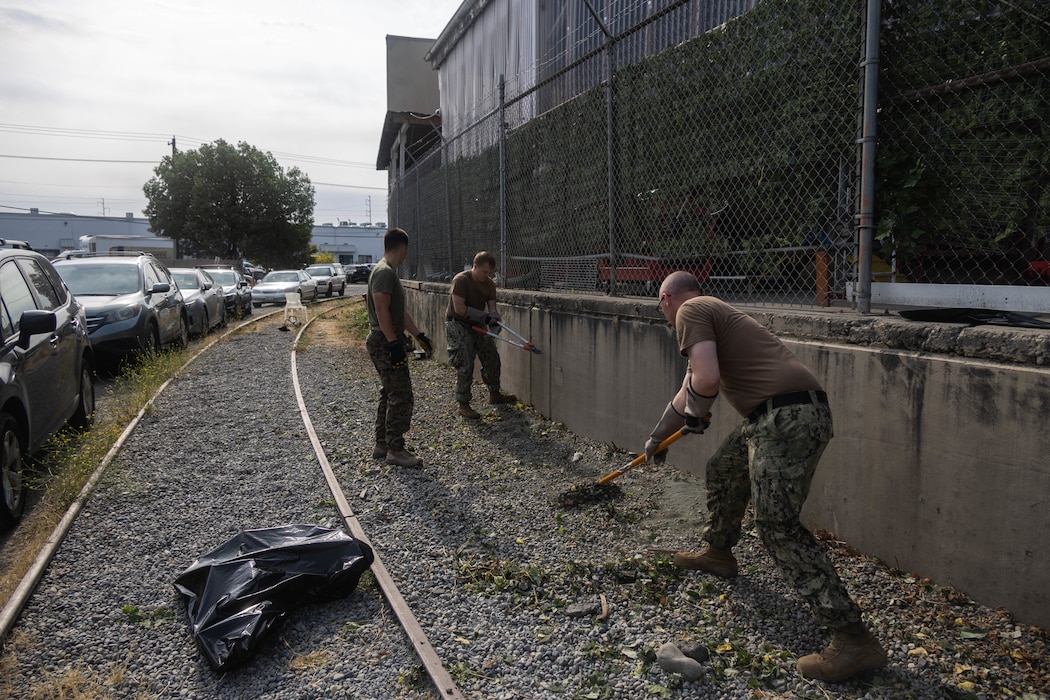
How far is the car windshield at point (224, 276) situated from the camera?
826 inches

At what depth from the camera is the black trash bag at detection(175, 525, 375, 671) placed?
3033 mm

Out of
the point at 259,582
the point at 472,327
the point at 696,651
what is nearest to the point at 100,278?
the point at 472,327

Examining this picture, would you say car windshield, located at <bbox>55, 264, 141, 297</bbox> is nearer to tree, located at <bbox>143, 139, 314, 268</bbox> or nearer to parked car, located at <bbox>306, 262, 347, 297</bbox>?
parked car, located at <bbox>306, 262, 347, 297</bbox>

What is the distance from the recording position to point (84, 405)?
6.57 metres

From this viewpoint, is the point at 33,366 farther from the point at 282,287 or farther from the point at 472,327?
the point at 282,287

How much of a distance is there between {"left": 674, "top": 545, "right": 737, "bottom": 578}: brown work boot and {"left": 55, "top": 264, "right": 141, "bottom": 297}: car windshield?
965cm

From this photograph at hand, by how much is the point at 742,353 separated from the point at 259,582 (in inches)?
97.7

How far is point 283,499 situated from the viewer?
497 cm

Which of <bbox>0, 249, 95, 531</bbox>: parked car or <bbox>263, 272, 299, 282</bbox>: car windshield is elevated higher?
<bbox>263, 272, 299, 282</bbox>: car windshield

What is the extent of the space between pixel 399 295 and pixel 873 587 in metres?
3.93

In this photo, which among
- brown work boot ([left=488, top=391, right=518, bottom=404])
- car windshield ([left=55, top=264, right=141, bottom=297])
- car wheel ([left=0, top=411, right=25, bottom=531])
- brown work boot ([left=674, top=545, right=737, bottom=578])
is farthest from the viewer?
car windshield ([left=55, top=264, right=141, bottom=297])

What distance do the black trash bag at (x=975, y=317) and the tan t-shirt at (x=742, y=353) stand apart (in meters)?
0.80

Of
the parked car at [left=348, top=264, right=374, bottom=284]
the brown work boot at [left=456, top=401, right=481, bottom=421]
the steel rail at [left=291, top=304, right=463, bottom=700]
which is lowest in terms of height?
the steel rail at [left=291, top=304, right=463, bottom=700]

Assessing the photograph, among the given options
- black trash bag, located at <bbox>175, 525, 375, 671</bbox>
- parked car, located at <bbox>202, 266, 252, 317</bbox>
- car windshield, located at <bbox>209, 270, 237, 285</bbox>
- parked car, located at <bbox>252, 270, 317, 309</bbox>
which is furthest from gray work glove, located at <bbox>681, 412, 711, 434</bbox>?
parked car, located at <bbox>252, 270, 317, 309</bbox>
